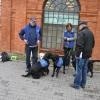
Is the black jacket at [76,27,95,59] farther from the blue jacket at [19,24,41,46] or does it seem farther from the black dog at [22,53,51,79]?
the blue jacket at [19,24,41,46]

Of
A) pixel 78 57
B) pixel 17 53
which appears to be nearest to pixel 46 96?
pixel 78 57

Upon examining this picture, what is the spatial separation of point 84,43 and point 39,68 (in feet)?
7.21

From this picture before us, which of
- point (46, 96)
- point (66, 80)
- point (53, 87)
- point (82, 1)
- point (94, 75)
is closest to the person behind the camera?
point (46, 96)

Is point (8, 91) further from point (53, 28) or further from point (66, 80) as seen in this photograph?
point (53, 28)

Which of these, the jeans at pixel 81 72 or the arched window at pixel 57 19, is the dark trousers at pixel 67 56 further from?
the jeans at pixel 81 72

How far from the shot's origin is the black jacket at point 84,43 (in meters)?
11.2

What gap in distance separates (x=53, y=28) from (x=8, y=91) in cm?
585

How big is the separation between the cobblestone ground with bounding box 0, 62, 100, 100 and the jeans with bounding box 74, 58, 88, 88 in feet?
0.74

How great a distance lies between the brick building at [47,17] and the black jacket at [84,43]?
4517 mm

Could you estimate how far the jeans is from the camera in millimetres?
11477

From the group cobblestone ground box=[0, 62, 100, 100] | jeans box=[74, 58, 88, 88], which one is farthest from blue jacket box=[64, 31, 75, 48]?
jeans box=[74, 58, 88, 88]

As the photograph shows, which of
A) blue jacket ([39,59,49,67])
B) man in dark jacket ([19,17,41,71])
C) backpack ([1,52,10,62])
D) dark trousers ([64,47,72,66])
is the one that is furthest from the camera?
backpack ([1,52,10,62])

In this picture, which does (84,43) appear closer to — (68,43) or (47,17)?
(68,43)

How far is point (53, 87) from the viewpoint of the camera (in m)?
11.9
